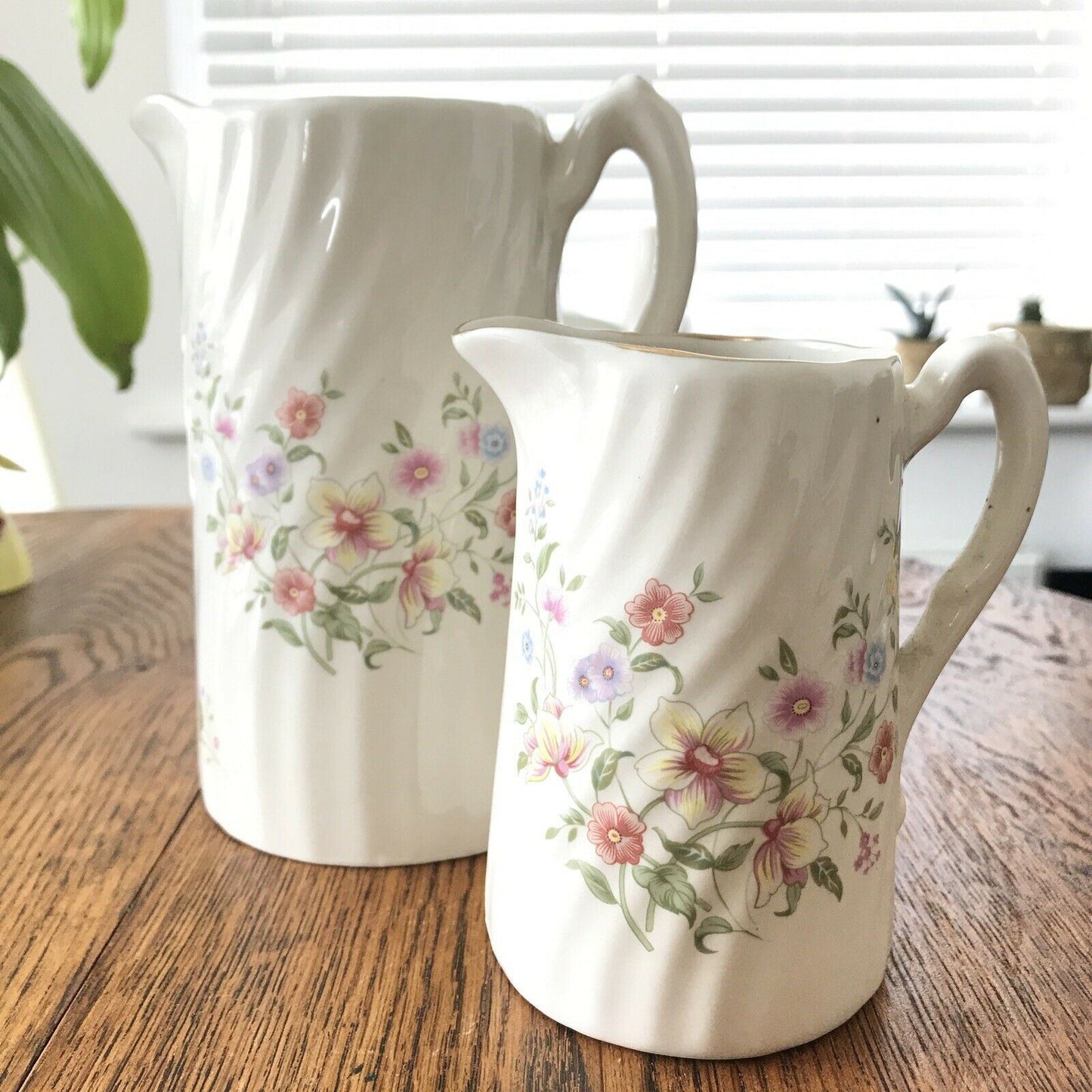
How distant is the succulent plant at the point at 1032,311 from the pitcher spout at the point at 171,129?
1.17m

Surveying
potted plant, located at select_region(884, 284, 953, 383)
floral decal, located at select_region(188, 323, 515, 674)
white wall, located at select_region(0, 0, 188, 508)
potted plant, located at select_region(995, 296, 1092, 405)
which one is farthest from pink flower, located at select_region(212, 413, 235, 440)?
potted plant, located at select_region(995, 296, 1092, 405)

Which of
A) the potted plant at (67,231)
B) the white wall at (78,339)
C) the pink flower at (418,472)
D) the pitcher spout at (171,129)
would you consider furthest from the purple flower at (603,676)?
the white wall at (78,339)

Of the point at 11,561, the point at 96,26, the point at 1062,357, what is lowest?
the point at 11,561

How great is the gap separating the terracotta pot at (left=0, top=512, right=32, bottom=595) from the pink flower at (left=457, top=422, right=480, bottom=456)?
1.51ft

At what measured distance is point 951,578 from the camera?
333 millimetres

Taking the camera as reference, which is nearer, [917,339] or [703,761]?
[703,761]

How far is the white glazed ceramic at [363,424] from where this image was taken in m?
0.34

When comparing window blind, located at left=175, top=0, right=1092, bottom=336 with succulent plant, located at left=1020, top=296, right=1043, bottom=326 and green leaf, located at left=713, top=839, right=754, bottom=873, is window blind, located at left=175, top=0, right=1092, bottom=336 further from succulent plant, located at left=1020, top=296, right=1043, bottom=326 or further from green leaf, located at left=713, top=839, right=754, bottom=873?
green leaf, located at left=713, top=839, right=754, bottom=873

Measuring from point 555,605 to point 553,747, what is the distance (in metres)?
0.04

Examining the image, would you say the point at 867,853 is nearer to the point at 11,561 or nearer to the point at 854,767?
the point at 854,767

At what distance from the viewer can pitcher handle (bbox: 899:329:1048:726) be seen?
0.30 metres

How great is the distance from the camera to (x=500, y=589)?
0.38 m

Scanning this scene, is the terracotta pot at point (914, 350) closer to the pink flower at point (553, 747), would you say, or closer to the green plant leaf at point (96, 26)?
the green plant leaf at point (96, 26)

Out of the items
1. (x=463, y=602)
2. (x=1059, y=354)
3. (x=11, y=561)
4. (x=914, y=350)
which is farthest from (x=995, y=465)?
(x=1059, y=354)
